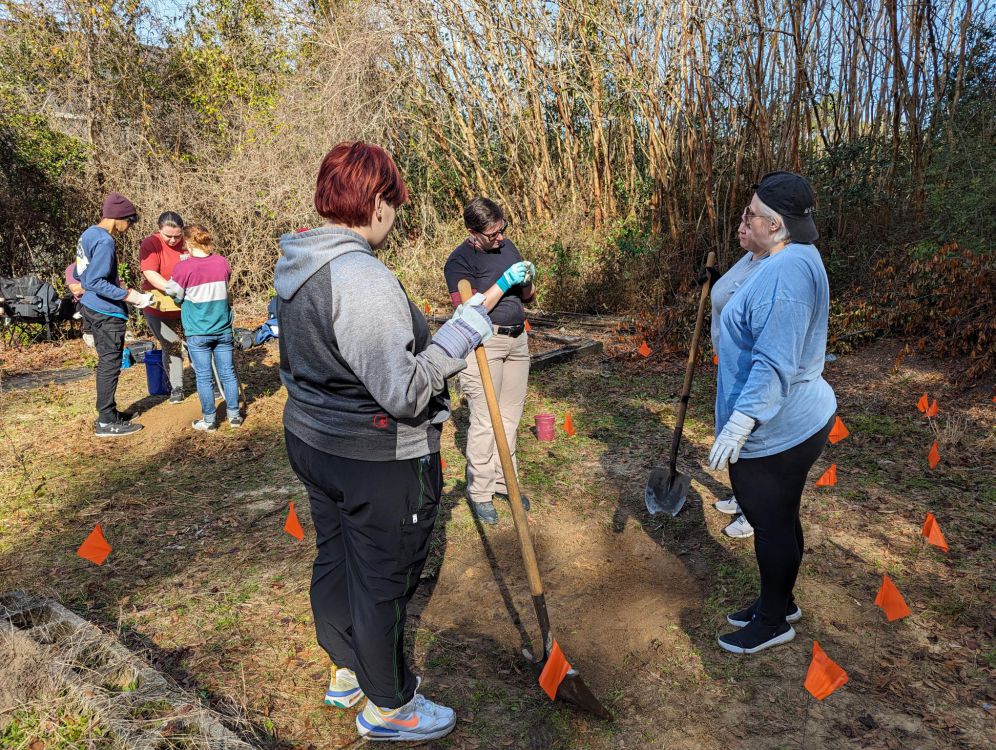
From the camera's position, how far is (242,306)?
11.2m

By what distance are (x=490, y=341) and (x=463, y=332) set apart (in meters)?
1.85

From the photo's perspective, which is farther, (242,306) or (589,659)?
(242,306)

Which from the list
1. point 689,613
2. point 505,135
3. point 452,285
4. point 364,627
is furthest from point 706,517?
point 505,135

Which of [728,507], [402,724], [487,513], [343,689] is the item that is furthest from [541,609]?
[728,507]

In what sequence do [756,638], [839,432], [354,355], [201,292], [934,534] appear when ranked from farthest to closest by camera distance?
[201,292]
[839,432]
[934,534]
[756,638]
[354,355]

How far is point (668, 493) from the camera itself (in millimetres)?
4254

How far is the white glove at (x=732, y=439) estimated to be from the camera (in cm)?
248

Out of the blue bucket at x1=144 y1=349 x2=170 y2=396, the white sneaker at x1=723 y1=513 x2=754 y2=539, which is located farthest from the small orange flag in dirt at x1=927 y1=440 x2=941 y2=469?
the blue bucket at x1=144 y1=349 x2=170 y2=396

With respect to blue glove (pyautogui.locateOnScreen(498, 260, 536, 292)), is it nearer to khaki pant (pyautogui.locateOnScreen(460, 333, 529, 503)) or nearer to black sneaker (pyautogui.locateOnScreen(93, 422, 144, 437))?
khaki pant (pyautogui.locateOnScreen(460, 333, 529, 503))

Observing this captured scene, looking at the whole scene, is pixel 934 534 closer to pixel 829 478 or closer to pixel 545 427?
pixel 829 478

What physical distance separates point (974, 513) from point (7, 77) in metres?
12.6

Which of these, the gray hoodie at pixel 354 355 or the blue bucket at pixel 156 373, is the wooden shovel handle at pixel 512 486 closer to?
the gray hoodie at pixel 354 355

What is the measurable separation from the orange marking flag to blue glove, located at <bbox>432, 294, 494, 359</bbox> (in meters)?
1.26

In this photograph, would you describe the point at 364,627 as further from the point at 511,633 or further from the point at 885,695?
the point at 885,695
